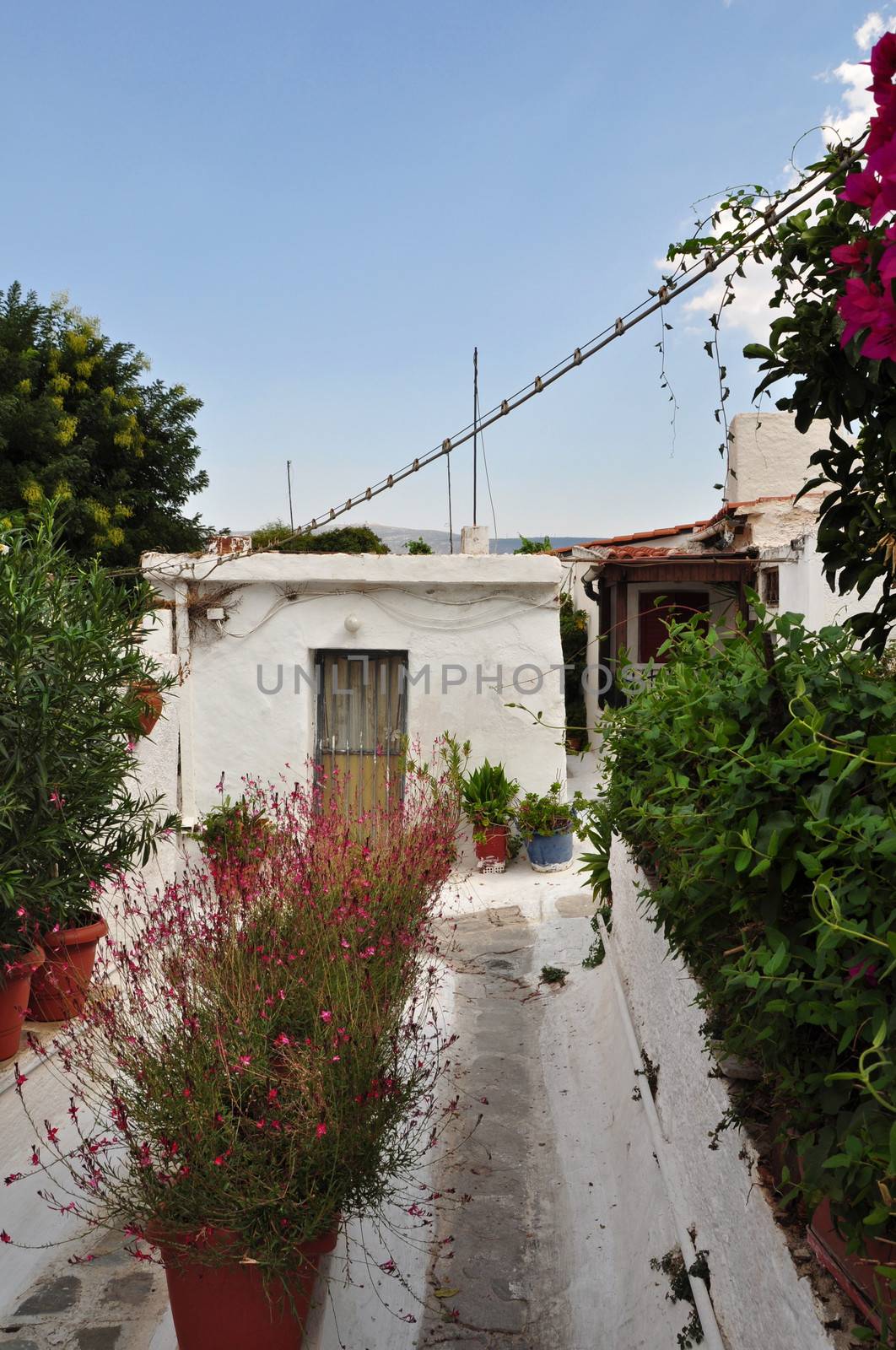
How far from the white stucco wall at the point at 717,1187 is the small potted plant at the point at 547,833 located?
15.0ft

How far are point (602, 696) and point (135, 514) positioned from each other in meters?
10.4

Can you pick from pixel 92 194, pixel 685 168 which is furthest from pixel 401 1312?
pixel 92 194

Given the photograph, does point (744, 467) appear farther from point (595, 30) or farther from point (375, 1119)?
point (375, 1119)

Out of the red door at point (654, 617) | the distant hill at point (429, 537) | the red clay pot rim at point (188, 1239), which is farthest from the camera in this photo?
the distant hill at point (429, 537)

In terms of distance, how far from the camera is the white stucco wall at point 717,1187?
5.48 feet

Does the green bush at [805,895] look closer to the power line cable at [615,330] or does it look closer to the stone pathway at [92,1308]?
the power line cable at [615,330]

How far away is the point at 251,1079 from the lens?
8.27 feet

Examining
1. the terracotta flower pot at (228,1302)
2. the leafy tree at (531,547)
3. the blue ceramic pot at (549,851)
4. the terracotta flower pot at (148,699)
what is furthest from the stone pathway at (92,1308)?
the leafy tree at (531,547)

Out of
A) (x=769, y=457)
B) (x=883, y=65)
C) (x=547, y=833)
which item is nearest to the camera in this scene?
(x=883, y=65)

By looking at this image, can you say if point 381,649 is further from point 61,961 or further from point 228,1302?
point 228,1302

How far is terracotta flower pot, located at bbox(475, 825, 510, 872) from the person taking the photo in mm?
8344

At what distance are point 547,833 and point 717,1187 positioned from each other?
6.01 m

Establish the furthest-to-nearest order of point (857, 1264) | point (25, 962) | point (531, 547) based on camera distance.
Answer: point (531, 547) < point (25, 962) < point (857, 1264)

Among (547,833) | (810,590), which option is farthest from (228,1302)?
(810,590)
